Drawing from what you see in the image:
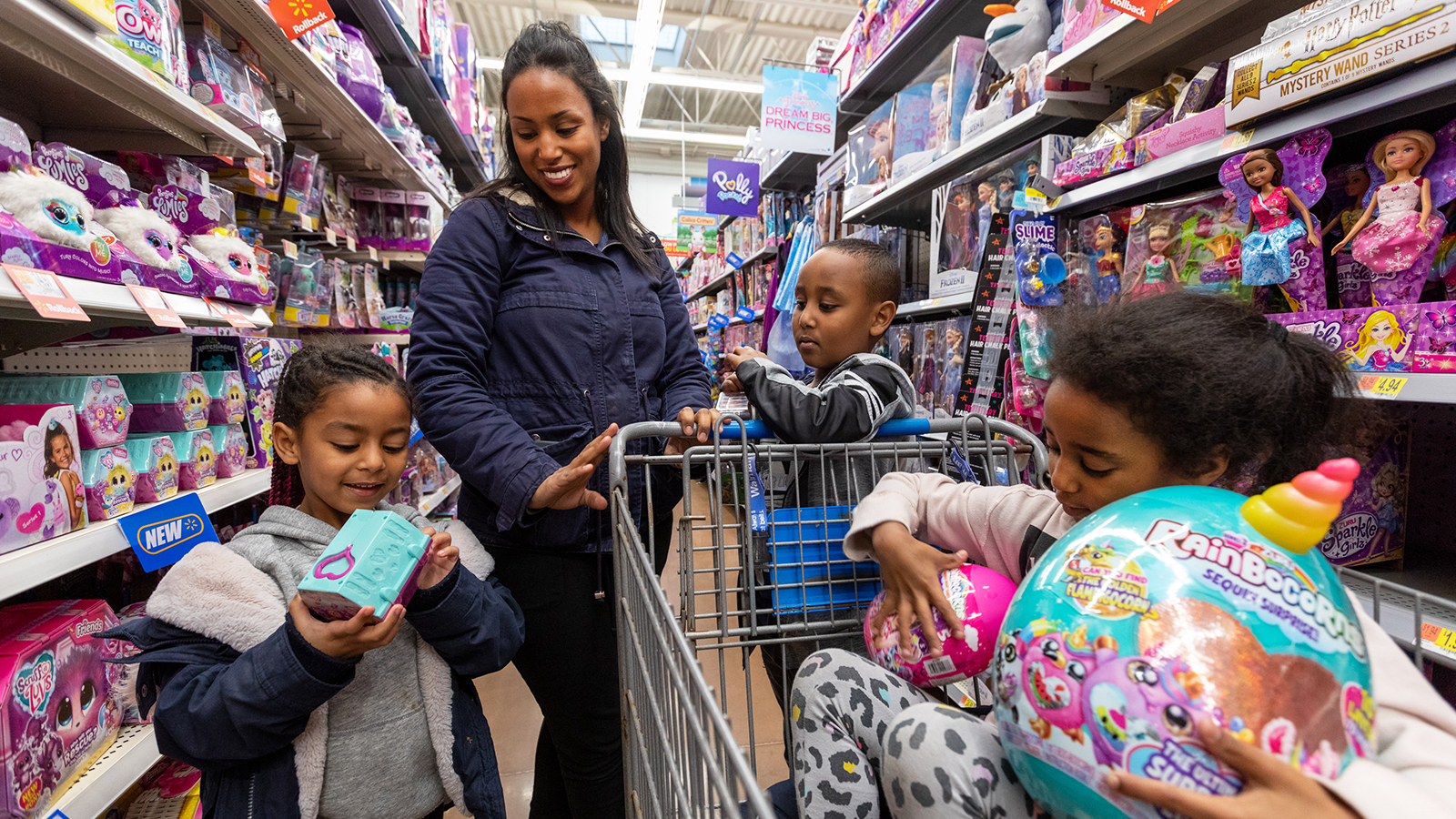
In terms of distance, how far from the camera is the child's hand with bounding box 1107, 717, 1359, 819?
1.53 ft

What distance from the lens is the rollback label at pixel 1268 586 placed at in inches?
20.8

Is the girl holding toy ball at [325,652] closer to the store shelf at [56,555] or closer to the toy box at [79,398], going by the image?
the store shelf at [56,555]

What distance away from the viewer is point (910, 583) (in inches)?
35.0

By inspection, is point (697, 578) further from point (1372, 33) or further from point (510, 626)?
point (1372, 33)

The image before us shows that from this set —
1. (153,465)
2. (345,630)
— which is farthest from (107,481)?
(345,630)

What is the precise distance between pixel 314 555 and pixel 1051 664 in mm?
998

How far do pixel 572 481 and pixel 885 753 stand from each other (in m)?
0.60

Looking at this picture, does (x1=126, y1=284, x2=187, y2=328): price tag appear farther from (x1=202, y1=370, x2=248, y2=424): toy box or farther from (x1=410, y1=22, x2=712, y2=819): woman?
(x1=410, y1=22, x2=712, y2=819): woman

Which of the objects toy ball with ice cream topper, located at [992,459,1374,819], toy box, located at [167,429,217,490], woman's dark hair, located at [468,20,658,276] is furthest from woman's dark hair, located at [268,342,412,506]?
toy ball with ice cream topper, located at [992,459,1374,819]

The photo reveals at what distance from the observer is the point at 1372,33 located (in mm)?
899

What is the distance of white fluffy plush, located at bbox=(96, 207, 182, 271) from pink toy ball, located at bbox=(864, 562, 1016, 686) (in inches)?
60.7

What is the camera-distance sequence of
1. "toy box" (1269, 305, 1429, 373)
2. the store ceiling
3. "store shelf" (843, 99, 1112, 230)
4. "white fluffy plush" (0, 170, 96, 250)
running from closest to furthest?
"toy box" (1269, 305, 1429, 373)
"white fluffy plush" (0, 170, 96, 250)
"store shelf" (843, 99, 1112, 230)
the store ceiling

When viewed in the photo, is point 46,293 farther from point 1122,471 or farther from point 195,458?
point 1122,471

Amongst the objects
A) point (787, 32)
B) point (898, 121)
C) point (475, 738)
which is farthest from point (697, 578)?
point (787, 32)
